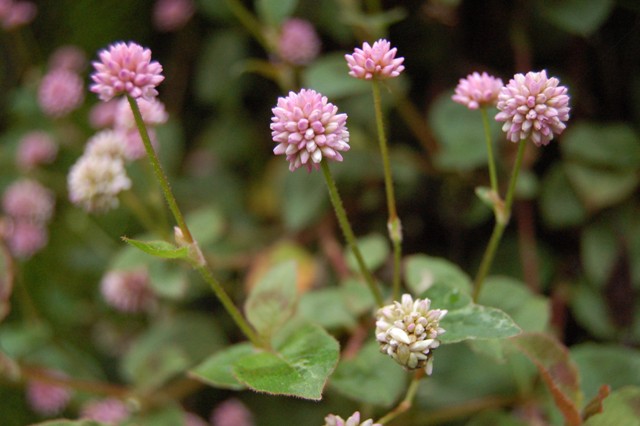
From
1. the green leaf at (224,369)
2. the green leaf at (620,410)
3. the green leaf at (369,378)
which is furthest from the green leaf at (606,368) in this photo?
the green leaf at (224,369)

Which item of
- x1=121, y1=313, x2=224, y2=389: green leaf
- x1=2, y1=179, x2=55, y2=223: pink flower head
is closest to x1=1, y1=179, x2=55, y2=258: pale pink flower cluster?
x1=2, y1=179, x2=55, y2=223: pink flower head

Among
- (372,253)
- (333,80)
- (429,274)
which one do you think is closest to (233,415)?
(372,253)

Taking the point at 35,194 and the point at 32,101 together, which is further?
the point at 32,101

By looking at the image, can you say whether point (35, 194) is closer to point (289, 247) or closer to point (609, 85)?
point (289, 247)

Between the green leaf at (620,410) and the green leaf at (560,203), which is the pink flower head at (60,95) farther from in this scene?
the green leaf at (620,410)

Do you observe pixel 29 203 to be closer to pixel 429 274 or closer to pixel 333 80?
pixel 333 80

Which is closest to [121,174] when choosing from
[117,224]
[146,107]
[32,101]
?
[146,107]
